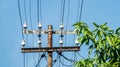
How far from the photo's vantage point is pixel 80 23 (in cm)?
1201

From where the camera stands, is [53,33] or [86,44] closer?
[86,44]

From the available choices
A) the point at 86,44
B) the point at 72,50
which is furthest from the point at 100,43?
the point at 72,50

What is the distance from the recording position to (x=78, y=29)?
39.4ft

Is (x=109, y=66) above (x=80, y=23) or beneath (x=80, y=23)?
beneath

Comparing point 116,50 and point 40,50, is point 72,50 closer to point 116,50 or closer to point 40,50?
point 40,50

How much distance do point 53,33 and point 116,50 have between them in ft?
37.9

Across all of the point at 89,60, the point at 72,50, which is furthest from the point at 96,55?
the point at 72,50

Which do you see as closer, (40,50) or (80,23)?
(80,23)

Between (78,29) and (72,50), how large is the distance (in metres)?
10.2

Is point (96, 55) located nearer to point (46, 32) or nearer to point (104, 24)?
point (104, 24)

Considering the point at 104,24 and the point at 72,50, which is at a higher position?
the point at 104,24

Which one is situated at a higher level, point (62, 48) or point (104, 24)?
point (104, 24)

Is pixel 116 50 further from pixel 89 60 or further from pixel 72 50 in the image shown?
pixel 72 50

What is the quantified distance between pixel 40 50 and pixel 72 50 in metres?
1.53
